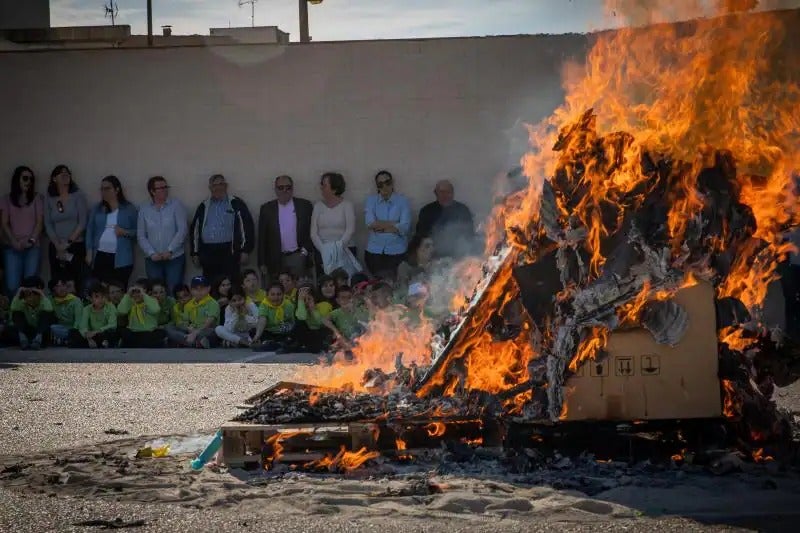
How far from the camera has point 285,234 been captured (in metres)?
17.0

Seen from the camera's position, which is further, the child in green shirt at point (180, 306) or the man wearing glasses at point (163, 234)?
the man wearing glasses at point (163, 234)

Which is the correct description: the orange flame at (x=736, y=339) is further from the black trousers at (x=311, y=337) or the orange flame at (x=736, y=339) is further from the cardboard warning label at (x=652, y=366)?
the black trousers at (x=311, y=337)

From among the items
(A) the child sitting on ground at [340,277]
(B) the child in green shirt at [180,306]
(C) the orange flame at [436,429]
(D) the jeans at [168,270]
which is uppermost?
(D) the jeans at [168,270]

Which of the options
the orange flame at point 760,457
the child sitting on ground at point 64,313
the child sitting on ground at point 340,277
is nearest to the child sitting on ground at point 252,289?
the child sitting on ground at point 340,277

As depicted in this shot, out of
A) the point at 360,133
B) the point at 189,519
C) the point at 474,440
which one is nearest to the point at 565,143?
the point at 474,440

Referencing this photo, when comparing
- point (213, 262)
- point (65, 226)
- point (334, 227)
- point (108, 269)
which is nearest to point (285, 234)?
point (334, 227)

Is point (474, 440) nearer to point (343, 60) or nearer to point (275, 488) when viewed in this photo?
point (275, 488)

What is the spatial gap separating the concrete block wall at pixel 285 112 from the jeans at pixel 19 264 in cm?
117

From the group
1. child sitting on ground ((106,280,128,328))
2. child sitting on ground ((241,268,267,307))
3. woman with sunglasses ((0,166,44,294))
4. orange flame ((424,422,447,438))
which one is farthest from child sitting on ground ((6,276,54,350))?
orange flame ((424,422,447,438))

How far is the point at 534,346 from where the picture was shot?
8.07m

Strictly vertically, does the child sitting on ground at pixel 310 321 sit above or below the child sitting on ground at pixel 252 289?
below

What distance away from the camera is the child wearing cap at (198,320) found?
15859mm

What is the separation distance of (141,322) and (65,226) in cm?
242

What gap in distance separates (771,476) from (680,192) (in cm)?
183
